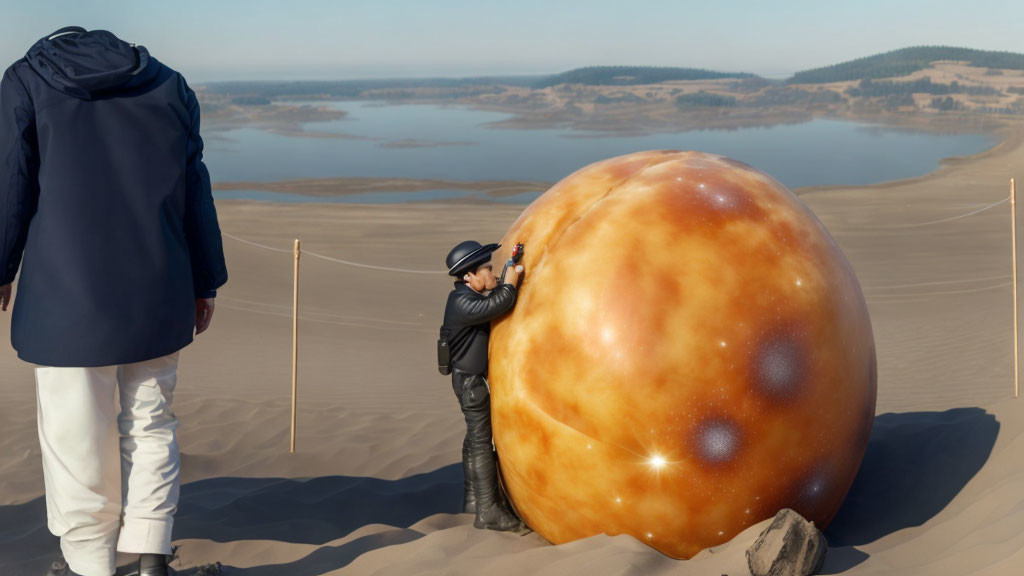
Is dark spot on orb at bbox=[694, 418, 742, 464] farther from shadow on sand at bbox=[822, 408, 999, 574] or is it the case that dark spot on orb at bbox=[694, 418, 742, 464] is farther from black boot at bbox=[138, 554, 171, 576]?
black boot at bbox=[138, 554, 171, 576]

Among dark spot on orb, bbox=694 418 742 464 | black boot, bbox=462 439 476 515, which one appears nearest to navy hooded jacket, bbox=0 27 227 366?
black boot, bbox=462 439 476 515

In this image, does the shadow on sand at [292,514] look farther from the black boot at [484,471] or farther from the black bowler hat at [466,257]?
the black bowler hat at [466,257]

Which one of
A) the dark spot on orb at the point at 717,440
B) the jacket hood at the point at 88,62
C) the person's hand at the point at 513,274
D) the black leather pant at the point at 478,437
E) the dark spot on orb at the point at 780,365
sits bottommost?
the black leather pant at the point at 478,437

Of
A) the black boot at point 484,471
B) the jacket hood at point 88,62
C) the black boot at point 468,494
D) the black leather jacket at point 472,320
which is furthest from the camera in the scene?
the black boot at point 468,494

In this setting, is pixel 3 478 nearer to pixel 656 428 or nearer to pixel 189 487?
pixel 189 487

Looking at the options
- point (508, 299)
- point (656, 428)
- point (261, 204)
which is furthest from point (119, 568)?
point (261, 204)

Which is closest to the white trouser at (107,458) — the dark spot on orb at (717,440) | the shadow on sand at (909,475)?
the dark spot on orb at (717,440)
